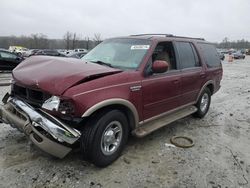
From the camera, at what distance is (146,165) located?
12.2 feet

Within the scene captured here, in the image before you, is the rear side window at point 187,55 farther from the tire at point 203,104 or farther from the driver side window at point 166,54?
the tire at point 203,104

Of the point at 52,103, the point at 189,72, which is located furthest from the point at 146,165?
the point at 189,72

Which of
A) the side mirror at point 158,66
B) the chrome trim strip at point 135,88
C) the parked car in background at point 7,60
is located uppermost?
the side mirror at point 158,66

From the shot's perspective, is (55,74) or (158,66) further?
(158,66)

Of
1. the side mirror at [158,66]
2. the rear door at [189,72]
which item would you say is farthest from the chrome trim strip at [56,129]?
the rear door at [189,72]

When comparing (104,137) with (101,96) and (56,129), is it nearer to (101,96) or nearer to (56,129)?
(101,96)

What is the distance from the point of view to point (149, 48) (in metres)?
4.20

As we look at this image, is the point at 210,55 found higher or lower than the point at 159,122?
higher

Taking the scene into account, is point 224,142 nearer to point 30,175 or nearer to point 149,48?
point 149,48

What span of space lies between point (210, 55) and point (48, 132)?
476 cm

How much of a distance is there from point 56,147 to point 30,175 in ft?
2.07

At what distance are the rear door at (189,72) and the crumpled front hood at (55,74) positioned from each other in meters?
1.87

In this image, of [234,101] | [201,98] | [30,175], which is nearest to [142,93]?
[30,175]

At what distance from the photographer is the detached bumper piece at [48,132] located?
302 cm
